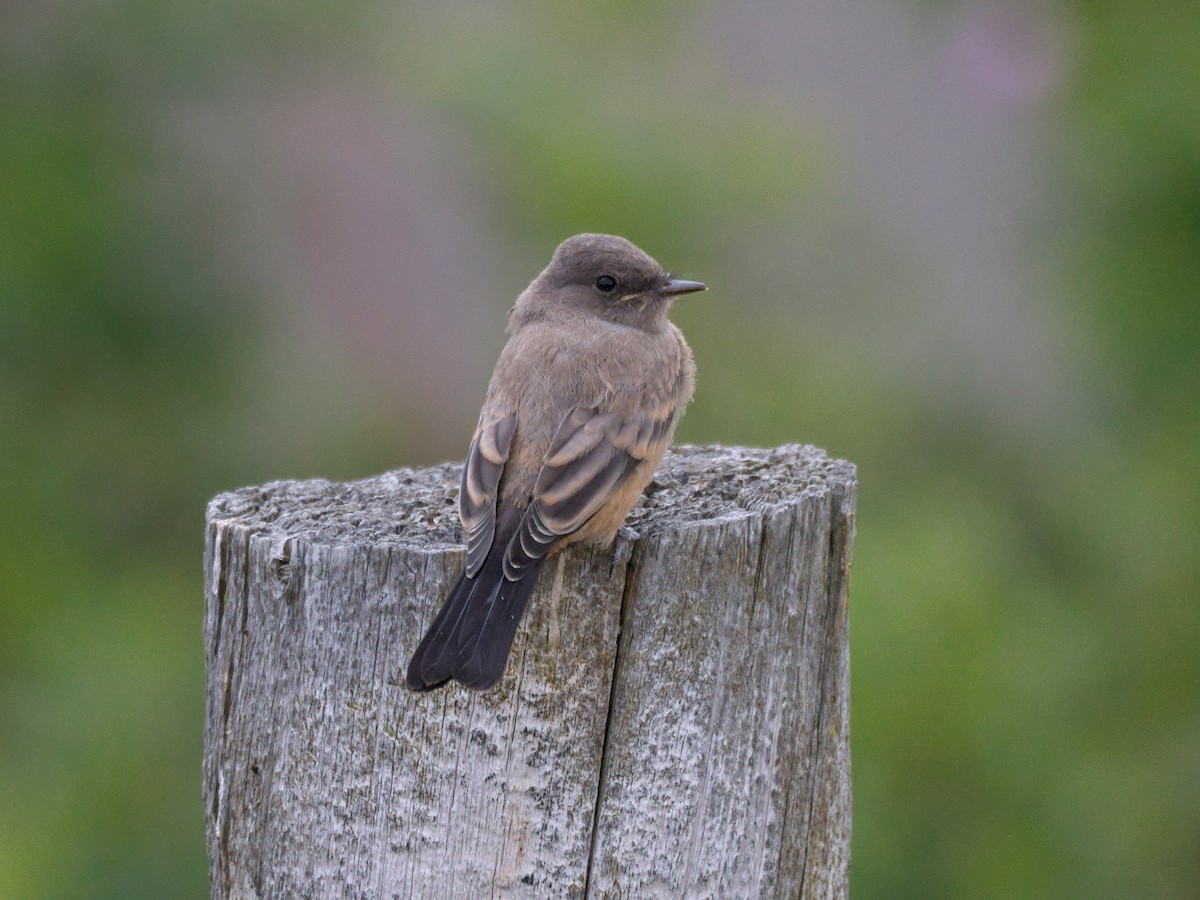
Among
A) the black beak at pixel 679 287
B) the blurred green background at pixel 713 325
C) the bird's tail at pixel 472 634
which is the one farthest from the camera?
the blurred green background at pixel 713 325

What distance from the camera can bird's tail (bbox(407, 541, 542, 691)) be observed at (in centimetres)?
286

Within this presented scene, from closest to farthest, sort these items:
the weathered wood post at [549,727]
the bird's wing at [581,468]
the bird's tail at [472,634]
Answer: the bird's tail at [472,634] → the weathered wood post at [549,727] → the bird's wing at [581,468]

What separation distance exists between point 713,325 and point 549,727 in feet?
13.6

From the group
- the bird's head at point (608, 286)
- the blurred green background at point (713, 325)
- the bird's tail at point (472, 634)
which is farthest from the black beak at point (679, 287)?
the bird's tail at point (472, 634)

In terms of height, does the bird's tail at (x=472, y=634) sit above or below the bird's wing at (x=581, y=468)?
below

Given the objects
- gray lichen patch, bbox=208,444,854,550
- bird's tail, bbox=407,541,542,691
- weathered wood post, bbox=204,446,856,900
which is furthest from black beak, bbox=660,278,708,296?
bird's tail, bbox=407,541,542,691

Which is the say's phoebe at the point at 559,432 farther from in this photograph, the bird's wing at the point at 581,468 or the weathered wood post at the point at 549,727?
the weathered wood post at the point at 549,727

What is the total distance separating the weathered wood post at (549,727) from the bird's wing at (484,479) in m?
0.08

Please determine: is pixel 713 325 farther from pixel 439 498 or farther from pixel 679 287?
pixel 439 498

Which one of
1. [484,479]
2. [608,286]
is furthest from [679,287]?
[484,479]

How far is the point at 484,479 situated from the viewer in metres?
3.77

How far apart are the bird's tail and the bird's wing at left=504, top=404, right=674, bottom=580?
0.12 metres

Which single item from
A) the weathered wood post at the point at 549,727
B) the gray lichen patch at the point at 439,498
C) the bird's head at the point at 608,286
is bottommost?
the weathered wood post at the point at 549,727

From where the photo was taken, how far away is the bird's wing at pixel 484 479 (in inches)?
132
